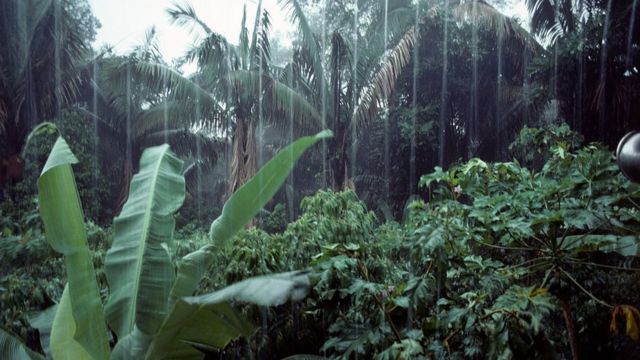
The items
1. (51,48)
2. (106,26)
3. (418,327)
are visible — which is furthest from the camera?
(51,48)

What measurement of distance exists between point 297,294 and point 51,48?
14.4 feet

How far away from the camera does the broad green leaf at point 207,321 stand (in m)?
0.93

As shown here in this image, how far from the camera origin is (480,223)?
5.43ft

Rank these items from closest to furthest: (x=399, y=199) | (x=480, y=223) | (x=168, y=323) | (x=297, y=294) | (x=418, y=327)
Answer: (x=297, y=294) → (x=168, y=323) → (x=418, y=327) → (x=480, y=223) → (x=399, y=199)

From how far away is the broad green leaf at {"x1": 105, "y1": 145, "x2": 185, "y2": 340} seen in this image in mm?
1258

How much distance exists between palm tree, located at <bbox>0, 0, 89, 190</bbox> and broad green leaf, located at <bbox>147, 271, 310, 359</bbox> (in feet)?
11.7

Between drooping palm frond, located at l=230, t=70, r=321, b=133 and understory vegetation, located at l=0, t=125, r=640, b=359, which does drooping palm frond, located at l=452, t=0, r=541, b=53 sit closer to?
drooping palm frond, located at l=230, t=70, r=321, b=133

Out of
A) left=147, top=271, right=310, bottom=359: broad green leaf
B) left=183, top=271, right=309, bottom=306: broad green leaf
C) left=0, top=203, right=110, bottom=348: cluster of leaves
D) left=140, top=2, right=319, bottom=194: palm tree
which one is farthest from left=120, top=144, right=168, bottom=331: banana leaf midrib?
left=140, top=2, right=319, bottom=194: palm tree

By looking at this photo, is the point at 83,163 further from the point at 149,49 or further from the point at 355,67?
the point at 355,67

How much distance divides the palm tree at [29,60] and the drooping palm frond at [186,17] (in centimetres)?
90

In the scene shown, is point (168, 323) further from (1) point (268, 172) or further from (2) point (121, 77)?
(2) point (121, 77)

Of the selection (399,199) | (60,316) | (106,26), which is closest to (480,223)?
(60,316)

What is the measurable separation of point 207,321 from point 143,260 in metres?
0.24

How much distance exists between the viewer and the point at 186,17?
484 cm
